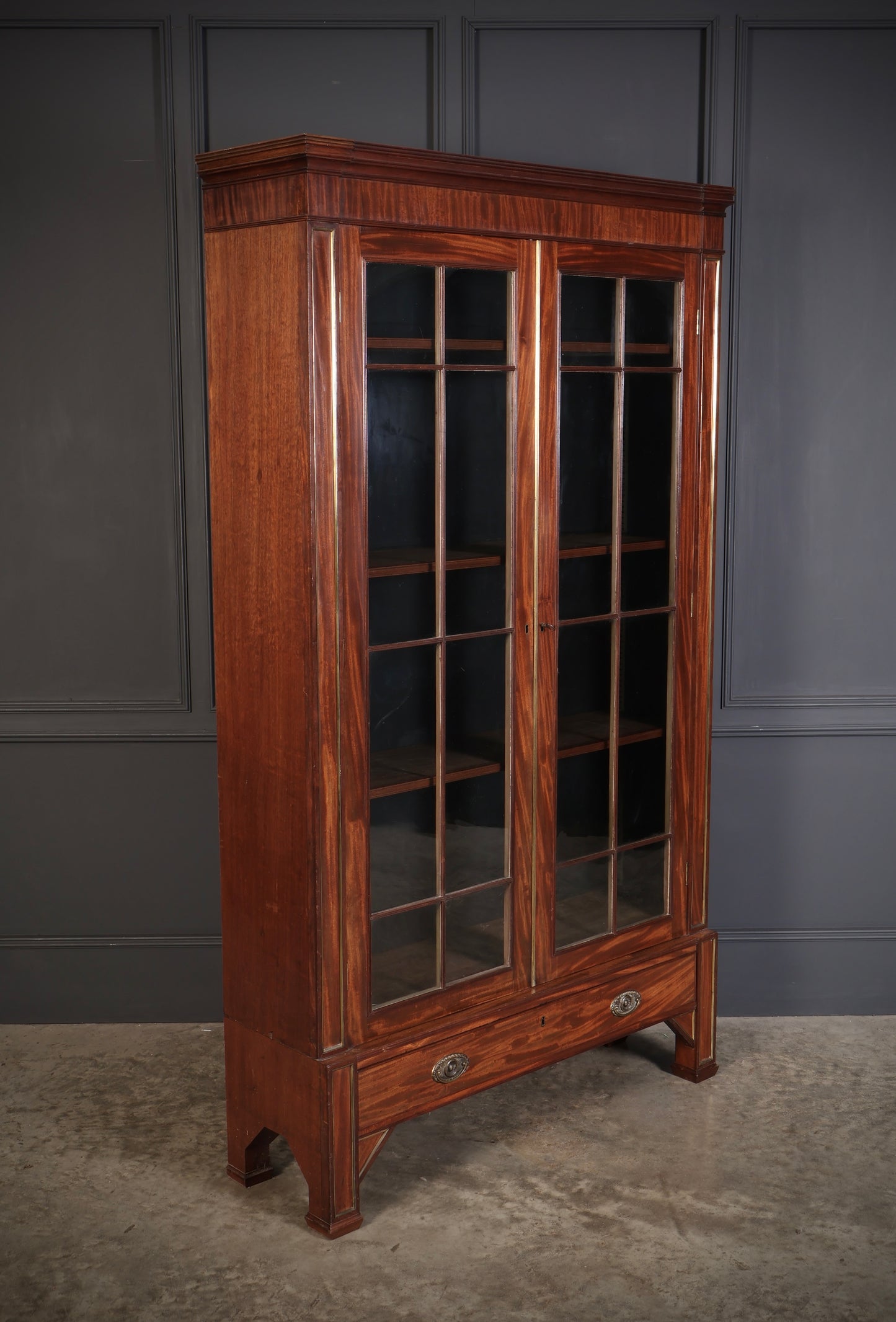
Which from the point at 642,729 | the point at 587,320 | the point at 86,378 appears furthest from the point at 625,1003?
the point at 86,378

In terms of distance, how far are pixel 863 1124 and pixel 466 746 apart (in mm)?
1331

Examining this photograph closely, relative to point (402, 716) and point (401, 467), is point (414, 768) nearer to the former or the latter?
point (402, 716)

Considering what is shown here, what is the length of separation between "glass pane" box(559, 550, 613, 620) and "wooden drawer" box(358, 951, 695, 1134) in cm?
88

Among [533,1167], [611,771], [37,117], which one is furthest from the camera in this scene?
[37,117]

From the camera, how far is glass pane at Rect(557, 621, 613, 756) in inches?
115

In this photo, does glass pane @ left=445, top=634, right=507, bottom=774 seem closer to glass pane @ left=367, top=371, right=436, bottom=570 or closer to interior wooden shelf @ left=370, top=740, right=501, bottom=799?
interior wooden shelf @ left=370, top=740, right=501, bottom=799

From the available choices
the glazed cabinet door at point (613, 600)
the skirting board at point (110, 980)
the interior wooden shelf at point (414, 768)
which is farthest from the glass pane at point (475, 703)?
the skirting board at point (110, 980)

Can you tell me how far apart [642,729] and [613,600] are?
0.34 meters

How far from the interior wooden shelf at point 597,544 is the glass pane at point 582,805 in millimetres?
465

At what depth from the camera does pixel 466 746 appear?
2.77 m

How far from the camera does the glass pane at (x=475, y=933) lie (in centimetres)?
278

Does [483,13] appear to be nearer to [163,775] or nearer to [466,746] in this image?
[466,746]

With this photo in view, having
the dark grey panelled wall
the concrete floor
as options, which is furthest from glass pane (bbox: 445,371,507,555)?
the concrete floor

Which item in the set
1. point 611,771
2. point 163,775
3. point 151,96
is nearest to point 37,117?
point 151,96
